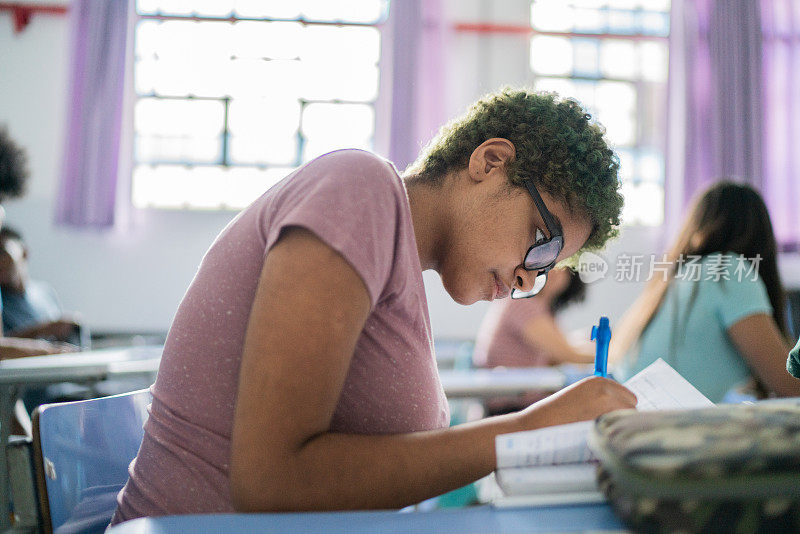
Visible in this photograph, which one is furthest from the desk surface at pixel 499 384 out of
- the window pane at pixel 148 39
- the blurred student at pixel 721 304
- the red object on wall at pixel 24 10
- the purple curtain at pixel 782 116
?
the red object on wall at pixel 24 10

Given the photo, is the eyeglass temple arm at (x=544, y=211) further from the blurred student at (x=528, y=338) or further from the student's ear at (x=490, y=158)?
the blurred student at (x=528, y=338)

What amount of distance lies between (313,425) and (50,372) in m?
1.78

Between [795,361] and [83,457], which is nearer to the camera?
[795,361]

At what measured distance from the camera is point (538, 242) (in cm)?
94

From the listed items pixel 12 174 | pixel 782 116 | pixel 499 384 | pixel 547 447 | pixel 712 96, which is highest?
pixel 712 96

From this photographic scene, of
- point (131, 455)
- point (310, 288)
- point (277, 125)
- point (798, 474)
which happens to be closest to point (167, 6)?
point (277, 125)

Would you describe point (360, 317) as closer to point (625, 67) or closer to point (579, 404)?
point (579, 404)

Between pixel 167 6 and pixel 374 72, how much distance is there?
1.58 meters

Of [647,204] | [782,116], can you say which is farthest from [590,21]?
[782,116]

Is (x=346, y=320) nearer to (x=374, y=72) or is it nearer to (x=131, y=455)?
(x=131, y=455)

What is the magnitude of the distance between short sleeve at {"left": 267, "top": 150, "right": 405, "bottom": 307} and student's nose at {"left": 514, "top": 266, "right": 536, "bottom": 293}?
261 mm

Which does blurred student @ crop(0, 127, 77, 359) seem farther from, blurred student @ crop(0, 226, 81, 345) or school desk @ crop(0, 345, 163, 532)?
school desk @ crop(0, 345, 163, 532)

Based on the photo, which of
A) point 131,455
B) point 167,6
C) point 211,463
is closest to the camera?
point 211,463

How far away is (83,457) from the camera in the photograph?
0.98 meters
